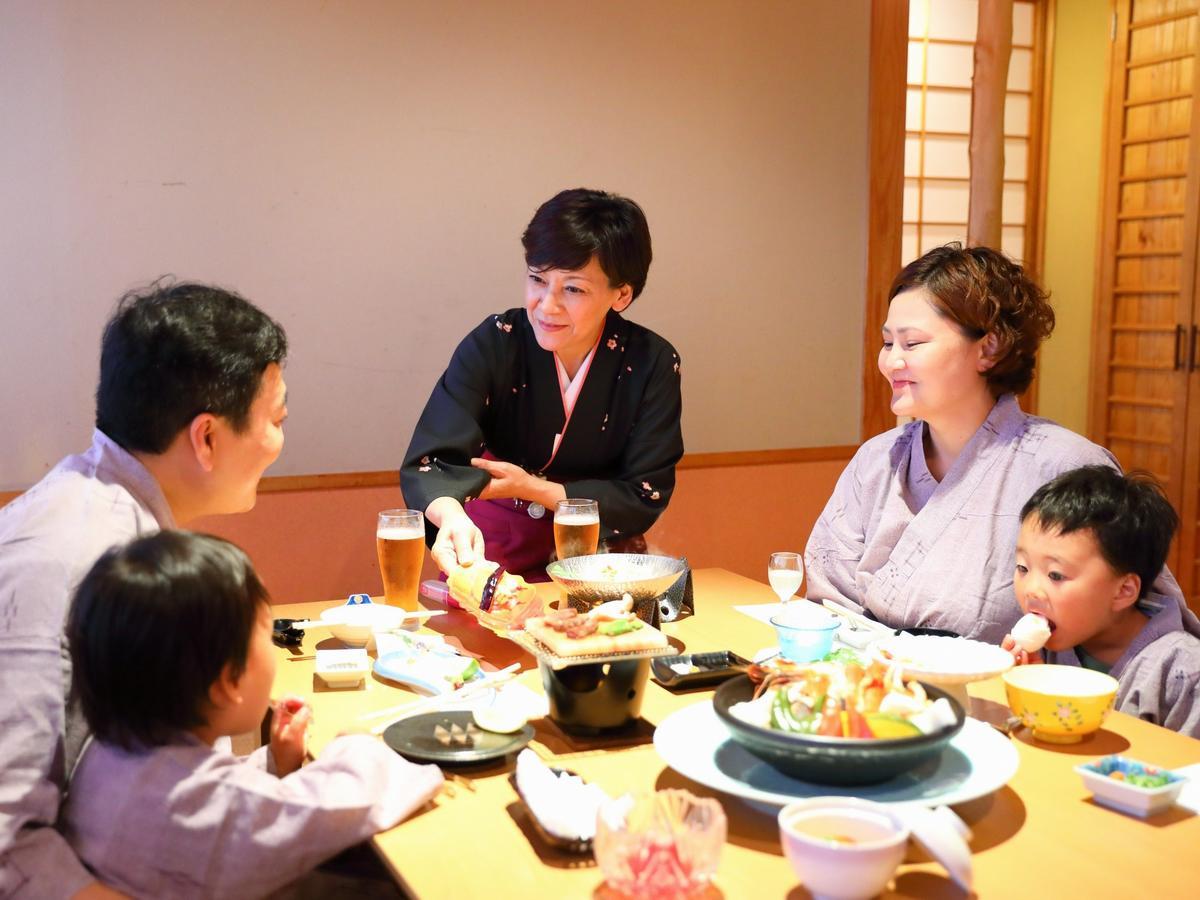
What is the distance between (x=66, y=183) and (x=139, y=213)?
199mm

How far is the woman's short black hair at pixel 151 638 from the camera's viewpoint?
4.16 ft

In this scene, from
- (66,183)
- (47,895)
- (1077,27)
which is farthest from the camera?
(1077,27)

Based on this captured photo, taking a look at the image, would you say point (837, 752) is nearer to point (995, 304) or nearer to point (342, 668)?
point (342, 668)

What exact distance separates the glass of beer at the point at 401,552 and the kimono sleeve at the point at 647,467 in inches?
23.2

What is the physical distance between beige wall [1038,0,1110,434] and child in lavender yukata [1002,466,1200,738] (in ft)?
14.4

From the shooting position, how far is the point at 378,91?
3562 millimetres

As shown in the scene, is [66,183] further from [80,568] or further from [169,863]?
[169,863]

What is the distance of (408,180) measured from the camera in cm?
363

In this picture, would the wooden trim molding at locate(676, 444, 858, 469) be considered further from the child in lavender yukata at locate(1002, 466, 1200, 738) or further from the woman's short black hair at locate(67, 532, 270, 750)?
the woman's short black hair at locate(67, 532, 270, 750)

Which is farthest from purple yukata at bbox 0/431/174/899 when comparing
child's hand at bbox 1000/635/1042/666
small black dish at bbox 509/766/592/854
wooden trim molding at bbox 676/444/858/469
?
wooden trim molding at bbox 676/444/858/469

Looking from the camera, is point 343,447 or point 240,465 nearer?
point 240,465

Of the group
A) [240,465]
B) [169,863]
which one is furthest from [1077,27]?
[169,863]

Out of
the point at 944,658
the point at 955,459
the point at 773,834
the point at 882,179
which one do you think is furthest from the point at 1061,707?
the point at 882,179

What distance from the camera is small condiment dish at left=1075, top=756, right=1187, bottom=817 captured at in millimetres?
1283
